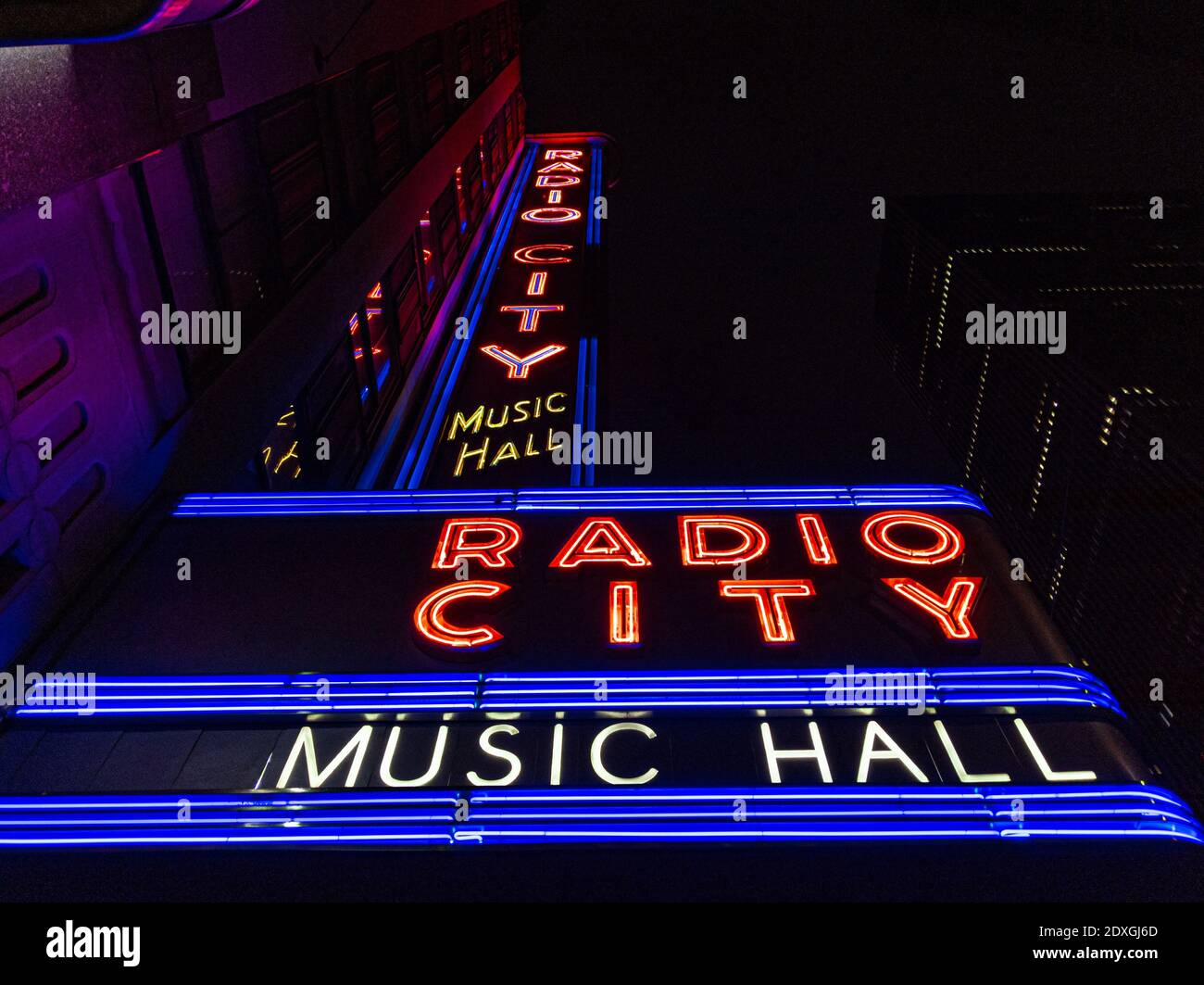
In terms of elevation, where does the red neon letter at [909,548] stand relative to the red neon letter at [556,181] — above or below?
below

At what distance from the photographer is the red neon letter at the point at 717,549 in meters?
5.93

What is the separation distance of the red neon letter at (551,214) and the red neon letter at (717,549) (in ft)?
39.6

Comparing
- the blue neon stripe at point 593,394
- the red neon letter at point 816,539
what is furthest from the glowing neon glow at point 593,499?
the blue neon stripe at point 593,394

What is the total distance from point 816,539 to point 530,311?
26.5 ft

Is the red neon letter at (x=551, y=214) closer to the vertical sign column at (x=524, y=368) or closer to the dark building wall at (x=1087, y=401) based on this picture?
the vertical sign column at (x=524, y=368)

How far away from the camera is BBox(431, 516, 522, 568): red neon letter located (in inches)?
230

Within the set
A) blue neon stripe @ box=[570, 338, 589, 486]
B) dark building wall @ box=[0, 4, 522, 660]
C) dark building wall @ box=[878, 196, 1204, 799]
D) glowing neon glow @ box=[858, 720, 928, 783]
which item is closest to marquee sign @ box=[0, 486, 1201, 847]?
glowing neon glow @ box=[858, 720, 928, 783]

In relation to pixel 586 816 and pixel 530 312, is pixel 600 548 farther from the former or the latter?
pixel 530 312

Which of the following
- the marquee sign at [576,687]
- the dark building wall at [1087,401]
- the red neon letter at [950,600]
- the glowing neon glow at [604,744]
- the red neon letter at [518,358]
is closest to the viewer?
the marquee sign at [576,687]

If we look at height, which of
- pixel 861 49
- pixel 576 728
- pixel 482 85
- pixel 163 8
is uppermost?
pixel 861 49

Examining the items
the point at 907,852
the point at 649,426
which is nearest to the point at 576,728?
the point at 907,852

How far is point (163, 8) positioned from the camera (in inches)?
125

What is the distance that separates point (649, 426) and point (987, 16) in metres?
17.0
